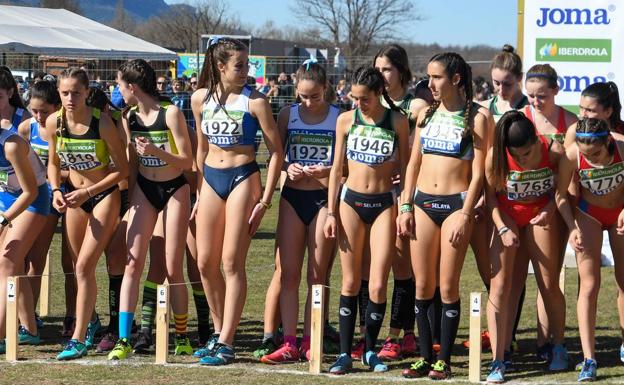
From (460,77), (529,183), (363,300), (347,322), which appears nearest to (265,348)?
(347,322)

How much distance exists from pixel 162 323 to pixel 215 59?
6.29 feet

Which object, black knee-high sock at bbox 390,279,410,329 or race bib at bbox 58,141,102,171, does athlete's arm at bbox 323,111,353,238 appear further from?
race bib at bbox 58,141,102,171

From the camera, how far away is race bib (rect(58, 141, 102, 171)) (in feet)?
26.1

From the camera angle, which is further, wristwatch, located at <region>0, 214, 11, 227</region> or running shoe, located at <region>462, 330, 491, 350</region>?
running shoe, located at <region>462, 330, 491, 350</region>

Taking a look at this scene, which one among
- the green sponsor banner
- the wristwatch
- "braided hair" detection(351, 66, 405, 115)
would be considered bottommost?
the wristwatch

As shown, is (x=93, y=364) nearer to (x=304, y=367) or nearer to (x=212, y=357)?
(x=212, y=357)

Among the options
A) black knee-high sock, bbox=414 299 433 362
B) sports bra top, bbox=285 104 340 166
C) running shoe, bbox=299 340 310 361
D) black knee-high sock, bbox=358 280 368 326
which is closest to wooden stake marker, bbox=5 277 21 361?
running shoe, bbox=299 340 310 361

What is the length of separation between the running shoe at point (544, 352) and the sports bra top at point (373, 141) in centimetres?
183

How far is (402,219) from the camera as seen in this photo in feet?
23.9

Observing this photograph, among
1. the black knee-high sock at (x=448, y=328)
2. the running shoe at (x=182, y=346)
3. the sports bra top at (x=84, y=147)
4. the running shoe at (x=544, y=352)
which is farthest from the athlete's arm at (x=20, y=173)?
the running shoe at (x=544, y=352)

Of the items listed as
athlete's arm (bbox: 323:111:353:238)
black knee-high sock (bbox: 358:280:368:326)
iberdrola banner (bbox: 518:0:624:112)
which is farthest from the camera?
iberdrola banner (bbox: 518:0:624:112)

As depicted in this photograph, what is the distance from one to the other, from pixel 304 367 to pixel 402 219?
1289 mm

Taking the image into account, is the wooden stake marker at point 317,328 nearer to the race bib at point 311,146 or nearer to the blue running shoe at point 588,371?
the race bib at point 311,146

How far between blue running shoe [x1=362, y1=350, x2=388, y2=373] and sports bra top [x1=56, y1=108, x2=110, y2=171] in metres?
2.37
